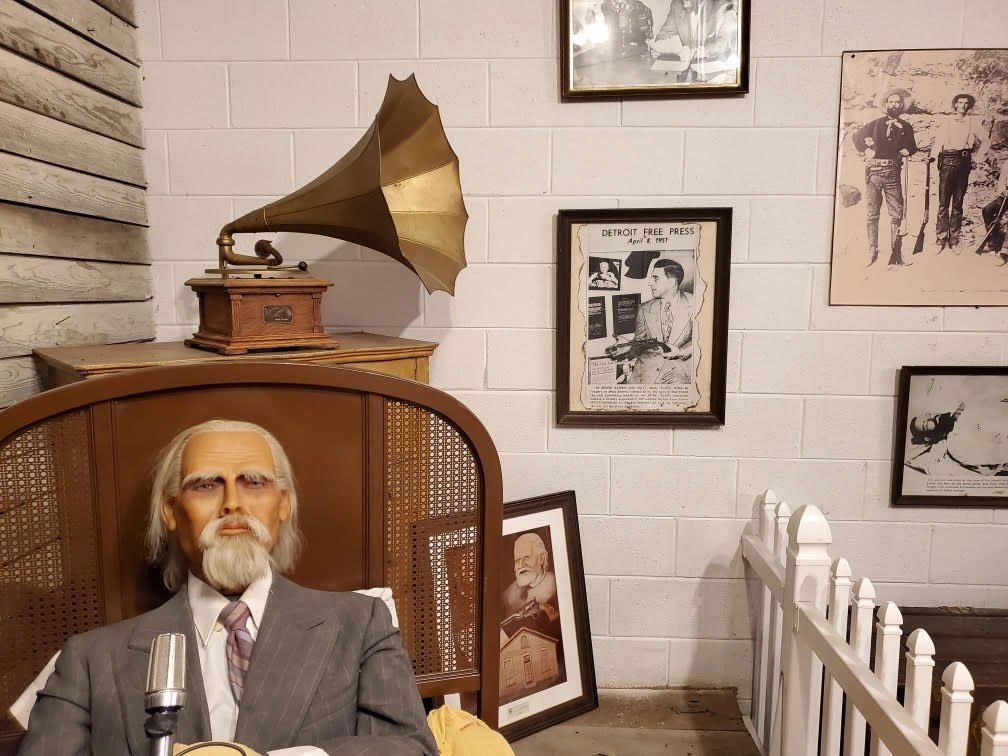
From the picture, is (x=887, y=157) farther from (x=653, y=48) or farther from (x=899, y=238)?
(x=653, y=48)

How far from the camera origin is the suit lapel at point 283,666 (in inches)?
42.6

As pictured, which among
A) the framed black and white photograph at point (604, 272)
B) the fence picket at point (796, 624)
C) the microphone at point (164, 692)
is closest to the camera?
the microphone at point (164, 692)

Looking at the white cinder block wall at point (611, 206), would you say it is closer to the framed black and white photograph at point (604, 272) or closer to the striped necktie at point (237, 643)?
the framed black and white photograph at point (604, 272)

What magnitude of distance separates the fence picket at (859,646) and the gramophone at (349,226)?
107cm

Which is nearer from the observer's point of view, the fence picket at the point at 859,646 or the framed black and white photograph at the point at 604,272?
the fence picket at the point at 859,646

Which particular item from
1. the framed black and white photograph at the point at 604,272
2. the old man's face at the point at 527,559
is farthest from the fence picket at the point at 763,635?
the framed black and white photograph at the point at 604,272

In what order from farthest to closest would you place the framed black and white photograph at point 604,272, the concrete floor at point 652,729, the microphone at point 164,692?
the framed black and white photograph at point 604,272 < the concrete floor at point 652,729 < the microphone at point 164,692

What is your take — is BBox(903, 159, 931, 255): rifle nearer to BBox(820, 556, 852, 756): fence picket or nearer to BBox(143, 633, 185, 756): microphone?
BBox(820, 556, 852, 756): fence picket

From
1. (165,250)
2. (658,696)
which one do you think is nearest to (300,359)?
(165,250)

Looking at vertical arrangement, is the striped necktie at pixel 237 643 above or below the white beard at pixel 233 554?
below

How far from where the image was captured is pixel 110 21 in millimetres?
1749

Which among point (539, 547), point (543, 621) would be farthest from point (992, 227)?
point (543, 621)

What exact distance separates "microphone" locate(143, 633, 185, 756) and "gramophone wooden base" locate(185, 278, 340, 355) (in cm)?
80

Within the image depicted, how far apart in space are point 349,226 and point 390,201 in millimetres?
100
